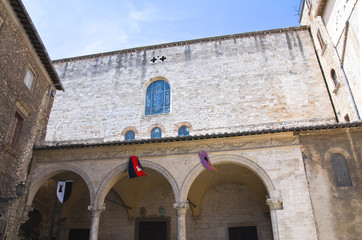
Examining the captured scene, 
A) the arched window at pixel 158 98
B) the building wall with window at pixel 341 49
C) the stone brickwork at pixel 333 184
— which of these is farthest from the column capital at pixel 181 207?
the building wall with window at pixel 341 49

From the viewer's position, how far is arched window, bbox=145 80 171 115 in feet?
52.9

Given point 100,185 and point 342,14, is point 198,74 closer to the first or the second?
point 342,14

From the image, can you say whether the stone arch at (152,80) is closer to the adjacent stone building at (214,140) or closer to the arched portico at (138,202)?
the adjacent stone building at (214,140)

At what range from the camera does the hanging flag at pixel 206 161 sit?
33.3 feet

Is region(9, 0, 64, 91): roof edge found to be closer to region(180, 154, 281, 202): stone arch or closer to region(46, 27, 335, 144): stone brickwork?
region(46, 27, 335, 144): stone brickwork

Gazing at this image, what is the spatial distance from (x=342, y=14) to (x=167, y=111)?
29.9 feet

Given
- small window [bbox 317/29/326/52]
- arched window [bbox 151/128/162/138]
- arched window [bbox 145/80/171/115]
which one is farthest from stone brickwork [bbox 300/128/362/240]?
arched window [bbox 145/80/171/115]

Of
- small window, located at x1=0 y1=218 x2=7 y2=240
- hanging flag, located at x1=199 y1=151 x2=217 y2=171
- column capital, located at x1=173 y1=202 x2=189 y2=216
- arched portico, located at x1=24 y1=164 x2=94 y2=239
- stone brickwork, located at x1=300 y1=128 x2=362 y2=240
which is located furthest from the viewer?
arched portico, located at x1=24 y1=164 x2=94 y2=239

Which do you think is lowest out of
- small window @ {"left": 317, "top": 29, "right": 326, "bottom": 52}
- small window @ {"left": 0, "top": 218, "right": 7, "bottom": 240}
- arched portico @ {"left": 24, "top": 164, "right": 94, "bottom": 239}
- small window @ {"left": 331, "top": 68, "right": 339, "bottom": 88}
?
small window @ {"left": 0, "top": 218, "right": 7, "bottom": 240}

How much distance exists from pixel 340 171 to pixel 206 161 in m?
4.29

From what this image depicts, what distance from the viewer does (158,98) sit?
1645 cm

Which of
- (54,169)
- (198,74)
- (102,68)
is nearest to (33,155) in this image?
(54,169)

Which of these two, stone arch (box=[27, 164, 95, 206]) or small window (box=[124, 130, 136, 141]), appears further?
small window (box=[124, 130, 136, 141])

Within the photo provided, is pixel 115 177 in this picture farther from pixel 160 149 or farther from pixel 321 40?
pixel 321 40
